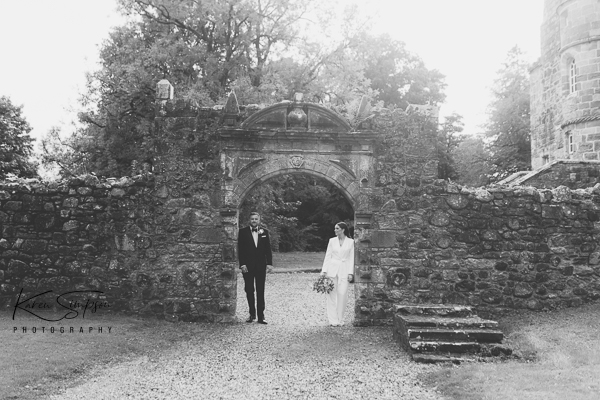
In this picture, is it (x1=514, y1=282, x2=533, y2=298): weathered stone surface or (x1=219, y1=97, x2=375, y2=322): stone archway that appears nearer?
(x1=219, y1=97, x2=375, y2=322): stone archway

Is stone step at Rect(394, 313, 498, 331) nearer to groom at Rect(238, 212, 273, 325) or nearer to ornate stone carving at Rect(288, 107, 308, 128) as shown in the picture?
groom at Rect(238, 212, 273, 325)

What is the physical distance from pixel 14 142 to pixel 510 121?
25342 mm

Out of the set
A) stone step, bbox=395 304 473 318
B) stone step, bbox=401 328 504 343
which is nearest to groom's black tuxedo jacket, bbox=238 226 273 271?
stone step, bbox=395 304 473 318

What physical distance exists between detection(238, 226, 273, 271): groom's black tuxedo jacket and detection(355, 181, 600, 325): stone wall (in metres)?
1.63

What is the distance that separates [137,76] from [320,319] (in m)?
11.2

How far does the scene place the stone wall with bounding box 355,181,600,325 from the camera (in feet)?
A: 30.6

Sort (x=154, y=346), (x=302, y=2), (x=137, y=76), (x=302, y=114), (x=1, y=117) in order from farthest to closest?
1. (x=1, y=117)
2. (x=302, y=2)
3. (x=137, y=76)
4. (x=302, y=114)
5. (x=154, y=346)

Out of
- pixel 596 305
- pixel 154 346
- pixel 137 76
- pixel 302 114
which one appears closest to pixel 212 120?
pixel 302 114

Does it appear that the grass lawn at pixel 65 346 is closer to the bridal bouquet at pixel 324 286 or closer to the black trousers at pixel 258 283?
the black trousers at pixel 258 283

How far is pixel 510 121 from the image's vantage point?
3131 centimetres

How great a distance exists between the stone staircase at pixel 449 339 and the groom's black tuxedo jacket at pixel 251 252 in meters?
2.66

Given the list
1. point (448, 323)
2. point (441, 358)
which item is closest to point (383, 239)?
point (448, 323)

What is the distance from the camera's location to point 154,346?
7.72m

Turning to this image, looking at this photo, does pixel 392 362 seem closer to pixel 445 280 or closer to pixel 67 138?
pixel 445 280
